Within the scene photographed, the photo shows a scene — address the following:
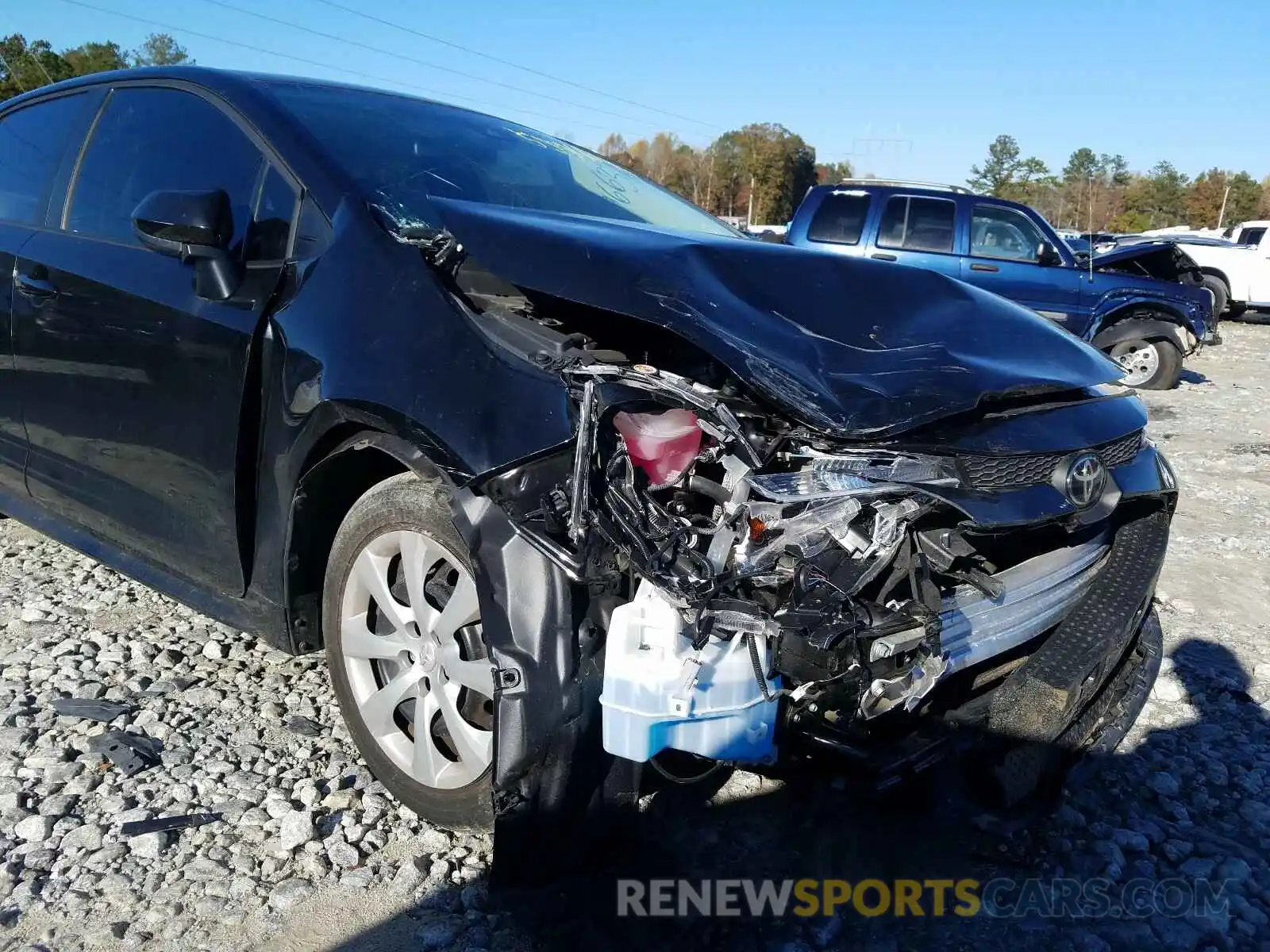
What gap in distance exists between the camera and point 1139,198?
206 feet

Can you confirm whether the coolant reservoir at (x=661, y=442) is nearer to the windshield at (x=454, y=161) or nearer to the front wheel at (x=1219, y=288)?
the windshield at (x=454, y=161)

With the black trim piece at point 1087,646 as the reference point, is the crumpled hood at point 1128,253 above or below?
above

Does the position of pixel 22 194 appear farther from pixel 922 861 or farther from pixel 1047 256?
pixel 1047 256

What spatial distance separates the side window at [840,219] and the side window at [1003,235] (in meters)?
1.11

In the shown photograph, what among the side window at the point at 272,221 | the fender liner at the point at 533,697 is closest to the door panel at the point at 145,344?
the side window at the point at 272,221

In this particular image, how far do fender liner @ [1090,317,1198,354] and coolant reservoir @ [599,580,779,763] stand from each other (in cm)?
1003

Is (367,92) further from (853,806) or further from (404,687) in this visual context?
(853,806)

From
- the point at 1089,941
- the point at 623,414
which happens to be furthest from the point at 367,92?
the point at 1089,941

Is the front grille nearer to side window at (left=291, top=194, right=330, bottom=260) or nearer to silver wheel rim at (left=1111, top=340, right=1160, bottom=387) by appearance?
side window at (left=291, top=194, right=330, bottom=260)

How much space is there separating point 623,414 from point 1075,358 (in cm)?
135

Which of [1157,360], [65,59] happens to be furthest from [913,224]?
[65,59]

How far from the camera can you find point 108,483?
3.13 metres

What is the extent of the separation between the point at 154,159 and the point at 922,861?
3.06 metres

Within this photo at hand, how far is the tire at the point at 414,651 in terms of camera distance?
7.34ft
